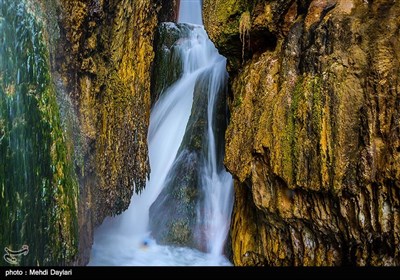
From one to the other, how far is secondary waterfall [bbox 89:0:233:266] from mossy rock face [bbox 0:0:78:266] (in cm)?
216

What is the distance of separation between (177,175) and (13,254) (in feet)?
16.3

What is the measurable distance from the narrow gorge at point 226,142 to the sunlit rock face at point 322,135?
17 millimetres

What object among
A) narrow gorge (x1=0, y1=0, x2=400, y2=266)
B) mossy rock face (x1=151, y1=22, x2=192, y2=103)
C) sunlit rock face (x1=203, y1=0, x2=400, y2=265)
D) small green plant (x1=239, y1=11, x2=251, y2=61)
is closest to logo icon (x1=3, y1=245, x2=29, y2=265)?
narrow gorge (x1=0, y1=0, x2=400, y2=266)

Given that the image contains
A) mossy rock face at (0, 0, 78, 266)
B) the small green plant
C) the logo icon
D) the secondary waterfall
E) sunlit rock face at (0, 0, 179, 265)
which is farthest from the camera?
the secondary waterfall

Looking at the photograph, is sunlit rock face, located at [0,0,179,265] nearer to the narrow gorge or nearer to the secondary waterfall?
the narrow gorge

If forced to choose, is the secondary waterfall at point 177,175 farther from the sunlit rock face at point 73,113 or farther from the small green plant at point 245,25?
the small green plant at point 245,25

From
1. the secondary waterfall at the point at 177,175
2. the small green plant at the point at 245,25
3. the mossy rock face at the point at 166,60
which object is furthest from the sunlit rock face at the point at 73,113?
the small green plant at the point at 245,25

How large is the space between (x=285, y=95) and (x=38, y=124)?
12.0ft

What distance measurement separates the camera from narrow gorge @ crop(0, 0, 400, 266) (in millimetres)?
4598

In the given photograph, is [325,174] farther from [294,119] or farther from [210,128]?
[210,128]

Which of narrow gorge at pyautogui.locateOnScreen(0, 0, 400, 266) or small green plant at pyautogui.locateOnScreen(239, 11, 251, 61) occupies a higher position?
small green plant at pyautogui.locateOnScreen(239, 11, 251, 61)

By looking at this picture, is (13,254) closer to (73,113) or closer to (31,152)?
(31,152)

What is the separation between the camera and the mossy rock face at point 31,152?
4355mm

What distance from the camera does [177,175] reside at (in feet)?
29.4
